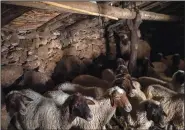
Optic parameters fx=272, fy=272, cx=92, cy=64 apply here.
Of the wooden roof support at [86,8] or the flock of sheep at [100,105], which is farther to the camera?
the flock of sheep at [100,105]

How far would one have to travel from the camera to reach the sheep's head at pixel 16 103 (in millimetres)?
2049

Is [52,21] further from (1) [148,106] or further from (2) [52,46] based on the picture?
(1) [148,106]

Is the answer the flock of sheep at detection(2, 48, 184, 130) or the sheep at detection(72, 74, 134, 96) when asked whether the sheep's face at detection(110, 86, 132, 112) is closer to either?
the flock of sheep at detection(2, 48, 184, 130)

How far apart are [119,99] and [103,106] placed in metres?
0.19

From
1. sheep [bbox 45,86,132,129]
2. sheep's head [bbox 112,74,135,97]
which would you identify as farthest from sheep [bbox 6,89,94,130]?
sheep's head [bbox 112,74,135,97]

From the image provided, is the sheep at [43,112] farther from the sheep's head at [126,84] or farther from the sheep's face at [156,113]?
the sheep's face at [156,113]

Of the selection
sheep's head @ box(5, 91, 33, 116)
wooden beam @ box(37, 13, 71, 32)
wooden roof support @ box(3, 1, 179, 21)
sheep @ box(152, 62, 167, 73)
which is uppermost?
wooden roof support @ box(3, 1, 179, 21)

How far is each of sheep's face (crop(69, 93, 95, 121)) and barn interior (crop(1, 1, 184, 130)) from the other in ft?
1.95

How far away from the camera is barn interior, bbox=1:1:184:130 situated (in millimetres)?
2346

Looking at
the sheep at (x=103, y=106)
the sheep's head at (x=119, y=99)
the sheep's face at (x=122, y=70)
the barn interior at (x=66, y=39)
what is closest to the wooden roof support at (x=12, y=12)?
the barn interior at (x=66, y=39)

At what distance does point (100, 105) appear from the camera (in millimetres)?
2404

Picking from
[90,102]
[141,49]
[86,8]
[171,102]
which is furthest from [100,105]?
[141,49]

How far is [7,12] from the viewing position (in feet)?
6.80

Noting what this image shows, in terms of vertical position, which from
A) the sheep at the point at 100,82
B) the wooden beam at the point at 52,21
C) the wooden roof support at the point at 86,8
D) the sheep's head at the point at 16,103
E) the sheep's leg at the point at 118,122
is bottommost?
the sheep's leg at the point at 118,122
